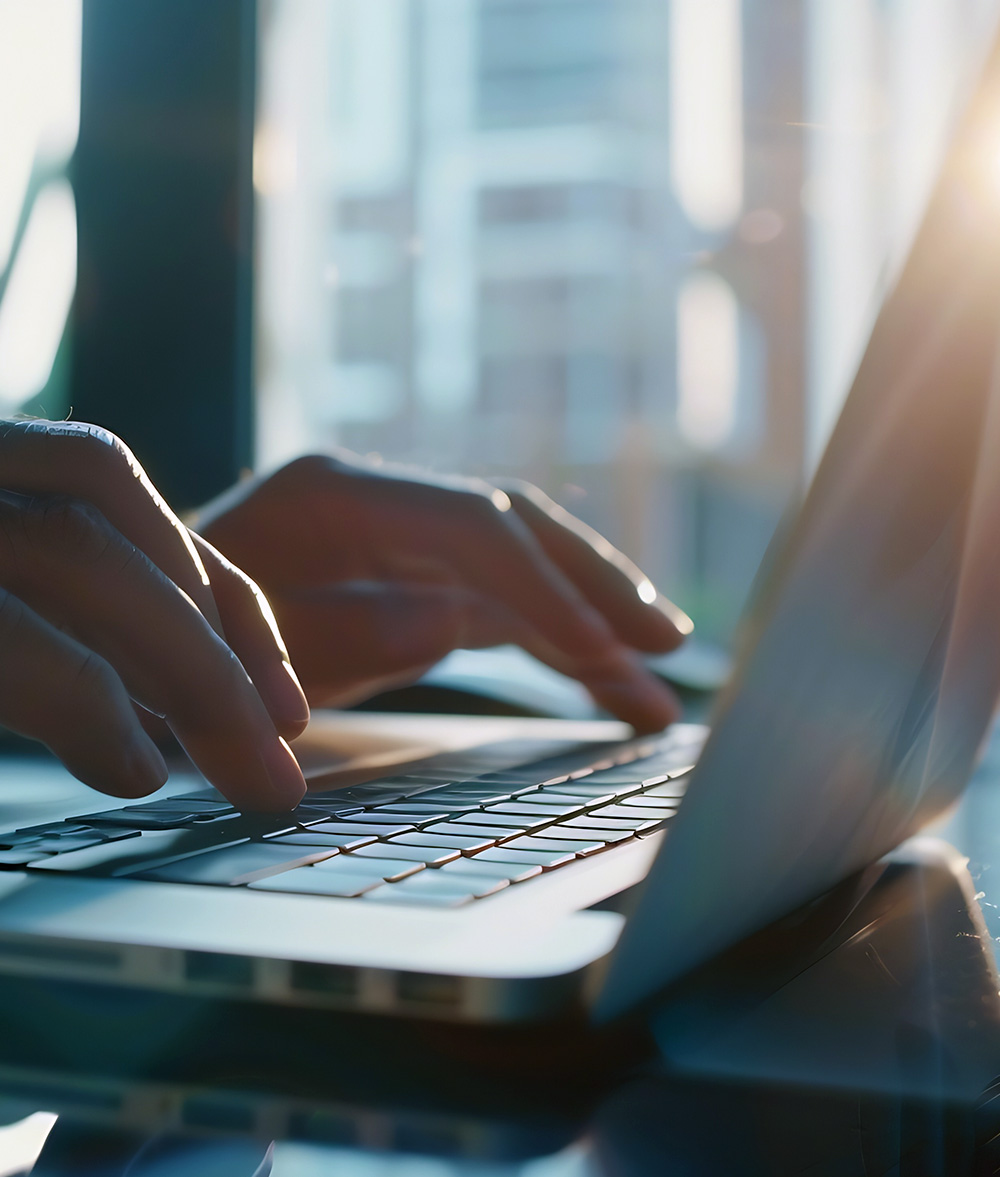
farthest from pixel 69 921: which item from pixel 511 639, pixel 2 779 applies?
pixel 511 639

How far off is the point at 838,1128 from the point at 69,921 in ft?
0.54

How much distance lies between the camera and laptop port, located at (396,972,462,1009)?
199 millimetres

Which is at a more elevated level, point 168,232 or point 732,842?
point 168,232

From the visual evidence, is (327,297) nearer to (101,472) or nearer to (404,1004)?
(101,472)

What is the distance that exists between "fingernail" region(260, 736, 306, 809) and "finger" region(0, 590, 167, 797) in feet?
0.14

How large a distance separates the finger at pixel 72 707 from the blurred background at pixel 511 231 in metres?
0.17

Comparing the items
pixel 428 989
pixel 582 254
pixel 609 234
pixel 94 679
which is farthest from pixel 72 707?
pixel 582 254

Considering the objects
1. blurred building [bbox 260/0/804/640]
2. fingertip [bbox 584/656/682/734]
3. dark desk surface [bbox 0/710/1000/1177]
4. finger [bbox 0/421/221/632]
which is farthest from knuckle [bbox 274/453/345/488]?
blurred building [bbox 260/0/804/640]

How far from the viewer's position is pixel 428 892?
0.26 metres

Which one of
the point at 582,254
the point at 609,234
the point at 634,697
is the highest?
the point at 609,234

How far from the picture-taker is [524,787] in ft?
1.40

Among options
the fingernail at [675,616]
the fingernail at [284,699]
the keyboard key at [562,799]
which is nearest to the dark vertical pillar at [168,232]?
the fingernail at [675,616]

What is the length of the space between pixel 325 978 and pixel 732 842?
0.08 meters

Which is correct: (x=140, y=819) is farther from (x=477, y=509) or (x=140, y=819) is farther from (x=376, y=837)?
(x=477, y=509)
